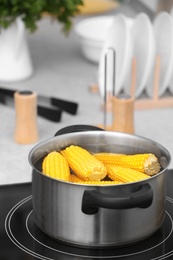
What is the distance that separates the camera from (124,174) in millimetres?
985

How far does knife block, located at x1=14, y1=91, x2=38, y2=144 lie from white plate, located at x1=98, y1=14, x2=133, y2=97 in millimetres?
285

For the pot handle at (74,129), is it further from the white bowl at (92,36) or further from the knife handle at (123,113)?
the white bowl at (92,36)

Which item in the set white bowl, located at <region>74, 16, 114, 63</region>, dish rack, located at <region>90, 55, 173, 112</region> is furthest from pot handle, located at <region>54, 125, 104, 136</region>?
white bowl, located at <region>74, 16, 114, 63</region>

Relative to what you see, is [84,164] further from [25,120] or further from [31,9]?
[31,9]

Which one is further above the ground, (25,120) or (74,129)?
(74,129)

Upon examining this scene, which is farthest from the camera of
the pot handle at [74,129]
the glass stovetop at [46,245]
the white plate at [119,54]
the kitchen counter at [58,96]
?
the white plate at [119,54]

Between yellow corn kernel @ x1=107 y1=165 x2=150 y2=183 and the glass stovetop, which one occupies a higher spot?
yellow corn kernel @ x1=107 y1=165 x2=150 y2=183

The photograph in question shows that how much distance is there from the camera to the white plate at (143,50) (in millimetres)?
1666

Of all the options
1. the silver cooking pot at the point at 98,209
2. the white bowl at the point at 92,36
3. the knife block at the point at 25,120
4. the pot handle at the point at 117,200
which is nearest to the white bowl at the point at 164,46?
the white bowl at the point at 92,36

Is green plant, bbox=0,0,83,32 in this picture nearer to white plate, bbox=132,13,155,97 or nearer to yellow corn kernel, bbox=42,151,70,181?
white plate, bbox=132,13,155,97

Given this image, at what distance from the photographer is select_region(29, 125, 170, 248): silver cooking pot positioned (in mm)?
883

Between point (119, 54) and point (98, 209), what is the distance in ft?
2.87

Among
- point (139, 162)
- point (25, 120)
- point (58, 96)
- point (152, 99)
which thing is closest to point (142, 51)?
A: point (152, 99)

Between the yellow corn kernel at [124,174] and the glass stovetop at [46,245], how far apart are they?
103 millimetres
